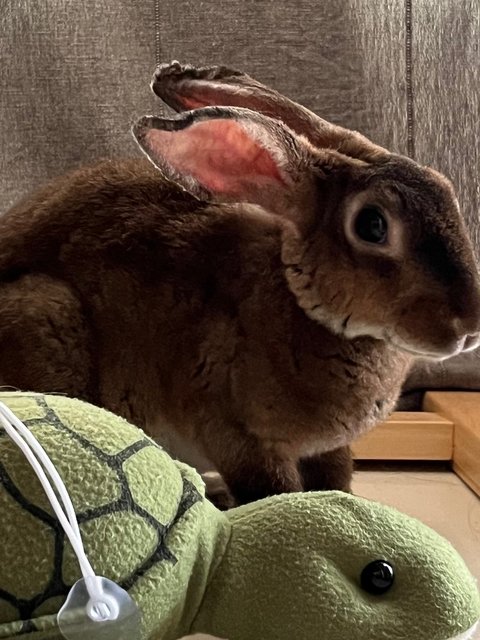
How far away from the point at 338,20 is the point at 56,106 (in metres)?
Result: 0.48

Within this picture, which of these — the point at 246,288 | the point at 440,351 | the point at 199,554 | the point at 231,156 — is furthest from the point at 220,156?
the point at 199,554

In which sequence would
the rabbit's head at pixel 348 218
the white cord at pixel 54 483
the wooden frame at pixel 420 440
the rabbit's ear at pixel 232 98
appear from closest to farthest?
the white cord at pixel 54 483, the rabbit's head at pixel 348 218, the rabbit's ear at pixel 232 98, the wooden frame at pixel 420 440

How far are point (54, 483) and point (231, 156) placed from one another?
1.43 ft

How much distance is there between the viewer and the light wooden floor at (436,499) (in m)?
0.87

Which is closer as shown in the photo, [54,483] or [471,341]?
[54,483]

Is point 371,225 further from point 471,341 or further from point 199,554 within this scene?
point 199,554

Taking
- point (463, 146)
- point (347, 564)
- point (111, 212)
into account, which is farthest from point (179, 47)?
point (347, 564)

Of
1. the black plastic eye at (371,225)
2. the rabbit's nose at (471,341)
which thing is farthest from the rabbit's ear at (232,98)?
the rabbit's nose at (471,341)

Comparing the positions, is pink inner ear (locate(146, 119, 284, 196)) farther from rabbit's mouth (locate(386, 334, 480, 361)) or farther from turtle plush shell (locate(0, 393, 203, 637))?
turtle plush shell (locate(0, 393, 203, 637))

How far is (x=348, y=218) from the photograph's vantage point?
0.76 meters

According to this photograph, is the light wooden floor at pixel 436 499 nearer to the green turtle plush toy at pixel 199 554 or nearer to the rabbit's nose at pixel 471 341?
the rabbit's nose at pixel 471 341

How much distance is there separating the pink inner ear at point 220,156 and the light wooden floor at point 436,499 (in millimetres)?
402

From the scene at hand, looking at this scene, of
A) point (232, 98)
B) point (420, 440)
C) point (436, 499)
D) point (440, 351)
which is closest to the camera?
point (440, 351)

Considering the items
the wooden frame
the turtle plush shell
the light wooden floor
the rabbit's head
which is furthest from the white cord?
the wooden frame
